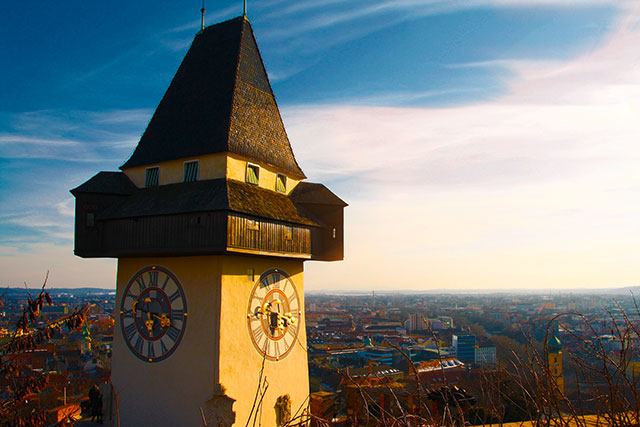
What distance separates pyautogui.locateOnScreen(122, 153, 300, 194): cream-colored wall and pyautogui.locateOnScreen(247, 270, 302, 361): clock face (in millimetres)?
2135

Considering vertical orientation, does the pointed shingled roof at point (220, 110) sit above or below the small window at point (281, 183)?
above

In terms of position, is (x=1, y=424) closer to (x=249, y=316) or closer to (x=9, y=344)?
(x=9, y=344)

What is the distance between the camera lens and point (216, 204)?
9477mm

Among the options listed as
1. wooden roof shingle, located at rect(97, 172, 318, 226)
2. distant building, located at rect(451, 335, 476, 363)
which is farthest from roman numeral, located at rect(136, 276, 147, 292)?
distant building, located at rect(451, 335, 476, 363)

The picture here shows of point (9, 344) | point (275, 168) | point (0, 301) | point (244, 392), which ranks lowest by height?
point (244, 392)

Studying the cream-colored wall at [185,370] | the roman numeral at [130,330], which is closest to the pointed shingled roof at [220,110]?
the cream-colored wall at [185,370]

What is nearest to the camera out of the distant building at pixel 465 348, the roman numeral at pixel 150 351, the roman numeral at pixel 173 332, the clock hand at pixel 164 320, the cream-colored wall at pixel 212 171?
the roman numeral at pixel 173 332

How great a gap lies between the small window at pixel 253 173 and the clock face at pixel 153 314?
101 inches

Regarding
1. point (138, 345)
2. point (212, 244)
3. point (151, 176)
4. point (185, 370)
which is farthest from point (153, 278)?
point (151, 176)

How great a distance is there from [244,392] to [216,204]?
3666 mm

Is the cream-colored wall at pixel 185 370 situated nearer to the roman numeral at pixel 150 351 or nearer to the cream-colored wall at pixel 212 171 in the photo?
the roman numeral at pixel 150 351

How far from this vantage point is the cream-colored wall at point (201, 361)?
31.5 feet

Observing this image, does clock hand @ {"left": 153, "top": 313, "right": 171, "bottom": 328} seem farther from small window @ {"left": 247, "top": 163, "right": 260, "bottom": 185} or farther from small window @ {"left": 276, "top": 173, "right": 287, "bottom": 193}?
small window @ {"left": 276, "top": 173, "right": 287, "bottom": 193}

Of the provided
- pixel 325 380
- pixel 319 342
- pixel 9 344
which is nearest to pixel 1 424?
pixel 9 344
